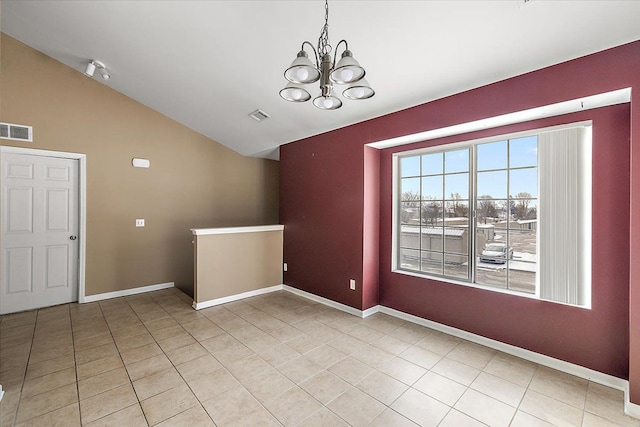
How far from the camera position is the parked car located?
287 centimetres

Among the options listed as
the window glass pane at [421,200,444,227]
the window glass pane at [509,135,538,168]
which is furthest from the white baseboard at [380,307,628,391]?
the window glass pane at [509,135,538,168]

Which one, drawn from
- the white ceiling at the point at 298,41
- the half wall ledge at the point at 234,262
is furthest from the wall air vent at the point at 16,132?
the half wall ledge at the point at 234,262

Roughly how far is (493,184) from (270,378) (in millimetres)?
2897

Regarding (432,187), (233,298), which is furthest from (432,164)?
(233,298)

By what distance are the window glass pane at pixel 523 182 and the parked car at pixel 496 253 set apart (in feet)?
1.80

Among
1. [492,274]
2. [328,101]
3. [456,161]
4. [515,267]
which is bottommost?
[492,274]

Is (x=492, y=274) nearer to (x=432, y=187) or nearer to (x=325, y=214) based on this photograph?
(x=432, y=187)

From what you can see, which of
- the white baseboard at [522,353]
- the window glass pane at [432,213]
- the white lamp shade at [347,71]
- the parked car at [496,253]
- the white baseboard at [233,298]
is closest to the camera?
the white lamp shade at [347,71]

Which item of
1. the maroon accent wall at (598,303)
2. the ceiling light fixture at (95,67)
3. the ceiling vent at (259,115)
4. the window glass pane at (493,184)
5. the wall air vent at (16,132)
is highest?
the ceiling light fixture at (95,67)

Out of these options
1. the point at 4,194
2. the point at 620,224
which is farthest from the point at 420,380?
the point at 4,194

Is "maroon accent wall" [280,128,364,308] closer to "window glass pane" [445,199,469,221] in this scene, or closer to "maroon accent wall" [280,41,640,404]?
"maroon accent wall" [280,41,640,404]

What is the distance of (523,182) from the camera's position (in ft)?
9.07

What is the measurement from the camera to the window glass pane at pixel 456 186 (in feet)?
10.4

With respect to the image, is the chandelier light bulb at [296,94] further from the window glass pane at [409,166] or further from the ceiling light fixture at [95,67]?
the ceiling light fixture at [95,67]
